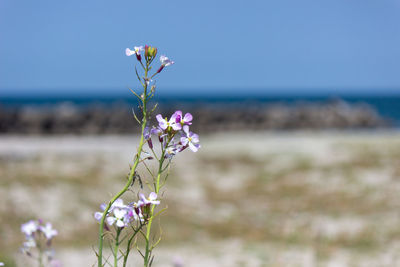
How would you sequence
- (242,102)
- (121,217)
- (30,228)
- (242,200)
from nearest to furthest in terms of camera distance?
(121,217), (30,228), (242,200), (242,102)

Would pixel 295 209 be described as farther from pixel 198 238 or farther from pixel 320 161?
pixel 320 161

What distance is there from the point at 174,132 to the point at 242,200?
1535 cm

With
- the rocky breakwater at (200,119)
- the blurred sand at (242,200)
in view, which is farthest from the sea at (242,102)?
the blurred sand at (242,200)

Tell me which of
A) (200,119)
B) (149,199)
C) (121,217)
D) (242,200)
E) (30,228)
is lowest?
(242,200)

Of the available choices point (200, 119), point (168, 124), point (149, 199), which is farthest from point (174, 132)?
point (200, 119)

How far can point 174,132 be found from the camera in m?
2.51

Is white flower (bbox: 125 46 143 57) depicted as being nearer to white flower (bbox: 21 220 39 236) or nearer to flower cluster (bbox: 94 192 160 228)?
flower cluster (bbox: 94 192 160 228)

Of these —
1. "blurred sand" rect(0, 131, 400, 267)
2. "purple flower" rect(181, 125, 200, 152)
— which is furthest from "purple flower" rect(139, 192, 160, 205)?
"blurred sand" rect(0, 131, 400, 267)

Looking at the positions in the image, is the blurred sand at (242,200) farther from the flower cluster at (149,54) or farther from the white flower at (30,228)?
the flower cluster at (149,54)

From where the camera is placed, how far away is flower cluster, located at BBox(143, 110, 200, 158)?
8.07 feet

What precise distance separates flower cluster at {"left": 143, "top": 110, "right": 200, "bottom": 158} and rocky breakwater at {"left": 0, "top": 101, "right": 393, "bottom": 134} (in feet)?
114

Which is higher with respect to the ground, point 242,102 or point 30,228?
point 242,102

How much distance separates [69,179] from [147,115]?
604 inches

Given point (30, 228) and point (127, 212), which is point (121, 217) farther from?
point (30, 228)
